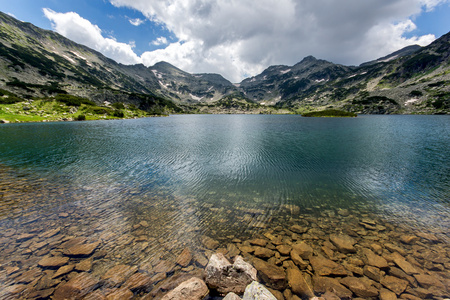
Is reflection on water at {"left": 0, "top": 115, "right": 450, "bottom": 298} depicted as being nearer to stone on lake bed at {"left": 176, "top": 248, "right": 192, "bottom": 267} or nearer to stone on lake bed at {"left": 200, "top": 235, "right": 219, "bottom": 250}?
stone on lake bed at {"left": 200, "top": 235, "right": 219, "bottom": 250}

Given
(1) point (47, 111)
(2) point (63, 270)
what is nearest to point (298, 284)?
(2) point (63, 270)

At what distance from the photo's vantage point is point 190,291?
8000 millimetres

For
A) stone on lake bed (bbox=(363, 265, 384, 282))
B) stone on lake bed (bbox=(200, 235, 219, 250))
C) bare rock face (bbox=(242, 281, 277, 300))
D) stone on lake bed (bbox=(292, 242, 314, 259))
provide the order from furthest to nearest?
stone on lake bed (bbox=(200, 235, 219, 250)) → stone on lake bed (bbox=(292, 242, 314, 259)) → stone on lake bed (bbox=(363, 265, 384, 282)) → bare rock face (bbox=(242, 281, 277, 300))

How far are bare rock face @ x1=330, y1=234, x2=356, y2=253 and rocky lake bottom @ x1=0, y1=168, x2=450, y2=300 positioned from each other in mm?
64

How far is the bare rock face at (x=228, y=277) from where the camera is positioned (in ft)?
28.2

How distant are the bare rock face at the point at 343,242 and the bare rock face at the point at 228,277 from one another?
22.8ft

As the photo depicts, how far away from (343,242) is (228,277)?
29.6ft

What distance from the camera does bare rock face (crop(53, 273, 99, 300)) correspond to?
8.12m

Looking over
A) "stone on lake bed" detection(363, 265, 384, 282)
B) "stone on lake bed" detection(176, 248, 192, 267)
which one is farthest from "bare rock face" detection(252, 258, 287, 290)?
"stone on lake bed" detection(363, 265, 384, 282)

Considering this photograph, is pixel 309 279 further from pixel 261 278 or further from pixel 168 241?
pixel 168 241

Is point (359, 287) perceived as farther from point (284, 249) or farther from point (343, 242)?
point (284, 249)

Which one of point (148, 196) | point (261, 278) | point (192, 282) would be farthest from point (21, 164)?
point (261, 278)

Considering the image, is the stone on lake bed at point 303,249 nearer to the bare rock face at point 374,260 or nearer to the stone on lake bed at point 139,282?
the bare rock face at point 374,260

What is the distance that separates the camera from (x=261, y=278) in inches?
377
